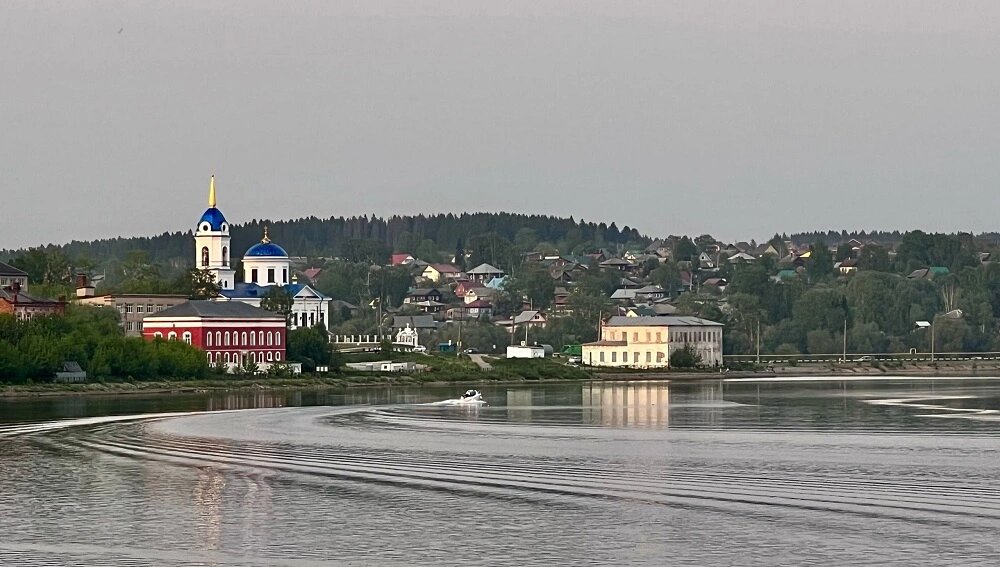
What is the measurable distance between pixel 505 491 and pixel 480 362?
107974mm

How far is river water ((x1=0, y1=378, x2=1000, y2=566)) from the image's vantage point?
2639cm

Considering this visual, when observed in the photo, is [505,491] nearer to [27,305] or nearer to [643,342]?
[27,305]

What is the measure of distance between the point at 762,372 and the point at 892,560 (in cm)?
12320

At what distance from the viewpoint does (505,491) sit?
111 feet

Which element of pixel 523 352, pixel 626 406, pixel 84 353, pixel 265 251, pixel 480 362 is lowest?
pixel 626 406

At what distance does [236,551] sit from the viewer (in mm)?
26547

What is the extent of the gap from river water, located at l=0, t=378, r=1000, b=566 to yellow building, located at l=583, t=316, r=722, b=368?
88462 millimetres

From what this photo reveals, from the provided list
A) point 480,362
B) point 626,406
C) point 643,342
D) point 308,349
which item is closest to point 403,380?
point 308,349

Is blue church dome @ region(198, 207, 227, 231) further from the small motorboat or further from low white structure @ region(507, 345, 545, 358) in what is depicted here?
the small motorboat

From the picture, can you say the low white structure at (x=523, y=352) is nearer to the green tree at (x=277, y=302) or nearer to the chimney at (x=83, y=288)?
the green tree at (x=277, y=302)

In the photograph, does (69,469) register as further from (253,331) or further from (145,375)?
(253,331)

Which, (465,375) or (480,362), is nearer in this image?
(465,375)

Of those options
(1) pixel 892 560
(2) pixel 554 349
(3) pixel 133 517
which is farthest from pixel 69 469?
(2) pixel 554 349

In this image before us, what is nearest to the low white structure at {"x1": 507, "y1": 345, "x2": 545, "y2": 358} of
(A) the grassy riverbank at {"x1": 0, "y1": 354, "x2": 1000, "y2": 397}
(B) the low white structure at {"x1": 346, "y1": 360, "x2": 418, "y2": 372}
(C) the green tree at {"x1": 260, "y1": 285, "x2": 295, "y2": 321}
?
(A) the grassy riverbank at {"x1": 0, "y1": 354, "x2": 1000, "y2": 397}
